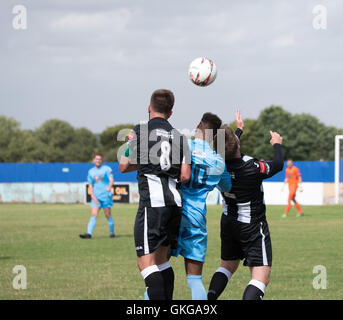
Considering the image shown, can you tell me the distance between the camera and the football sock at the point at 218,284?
643 centimetres

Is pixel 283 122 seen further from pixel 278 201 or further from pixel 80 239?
pixel 80 239

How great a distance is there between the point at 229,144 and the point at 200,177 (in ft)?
1.62

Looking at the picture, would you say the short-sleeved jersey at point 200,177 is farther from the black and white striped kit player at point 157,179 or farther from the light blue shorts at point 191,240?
the black and white striped kit player at point 157,179

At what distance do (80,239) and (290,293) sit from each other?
8523 mm

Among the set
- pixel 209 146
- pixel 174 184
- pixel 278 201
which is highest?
pixel 209 146

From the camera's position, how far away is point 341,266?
10695mm

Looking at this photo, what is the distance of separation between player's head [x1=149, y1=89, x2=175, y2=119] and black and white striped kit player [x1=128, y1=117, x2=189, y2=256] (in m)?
0.13

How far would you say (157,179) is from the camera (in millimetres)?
5680

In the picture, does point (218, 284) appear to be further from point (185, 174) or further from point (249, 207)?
point (185, 174)

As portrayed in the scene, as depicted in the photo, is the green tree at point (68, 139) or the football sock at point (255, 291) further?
the green tree at point (68, 139)

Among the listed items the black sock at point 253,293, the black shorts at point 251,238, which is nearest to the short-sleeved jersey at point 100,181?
the black shorts at point 251,238

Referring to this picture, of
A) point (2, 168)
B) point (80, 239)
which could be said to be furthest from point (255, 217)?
point (2, 168)

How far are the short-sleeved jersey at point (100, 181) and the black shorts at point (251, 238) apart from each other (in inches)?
381
